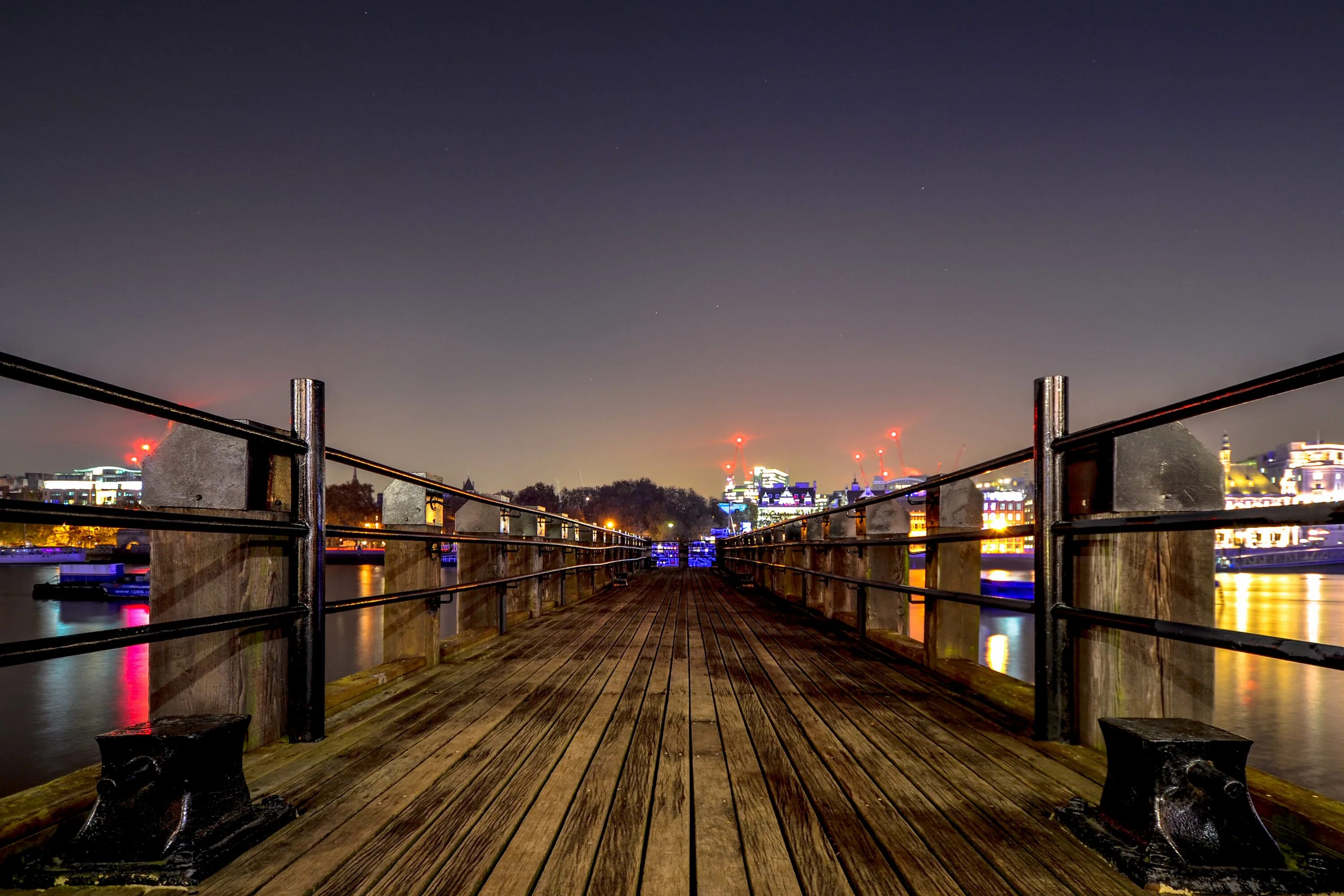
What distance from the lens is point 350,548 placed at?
9725 centimetres

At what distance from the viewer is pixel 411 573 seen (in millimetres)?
3516

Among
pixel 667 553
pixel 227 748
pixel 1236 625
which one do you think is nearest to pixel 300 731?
pixel 227 748

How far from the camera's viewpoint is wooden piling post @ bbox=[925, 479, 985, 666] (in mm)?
3555

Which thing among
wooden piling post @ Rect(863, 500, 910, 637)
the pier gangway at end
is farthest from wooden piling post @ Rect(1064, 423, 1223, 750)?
wooden piling post @ Rect(863, 500, 910, 637)

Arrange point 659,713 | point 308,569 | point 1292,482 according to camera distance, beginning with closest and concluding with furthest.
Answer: point 308,569 < point 659,713 < point 1292,482

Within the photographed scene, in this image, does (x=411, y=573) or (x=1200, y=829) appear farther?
(x=411, y=573)

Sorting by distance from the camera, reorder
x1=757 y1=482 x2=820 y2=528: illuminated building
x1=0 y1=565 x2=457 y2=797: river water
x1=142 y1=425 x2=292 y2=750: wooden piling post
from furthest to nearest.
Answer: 1. x1=757 y1=482 x2=820 y2=528: illuminated building
2. x1=0 y1=565 x2=457 y2=797: river water
3. x1=142 y1=425 x2=292 y2=750: wooden piling post

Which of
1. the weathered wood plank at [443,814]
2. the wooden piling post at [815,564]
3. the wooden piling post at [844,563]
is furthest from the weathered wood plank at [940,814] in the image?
the wooden piling post at [815,564]

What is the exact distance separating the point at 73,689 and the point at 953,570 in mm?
19990

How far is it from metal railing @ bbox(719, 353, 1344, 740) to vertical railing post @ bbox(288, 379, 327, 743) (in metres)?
2.38

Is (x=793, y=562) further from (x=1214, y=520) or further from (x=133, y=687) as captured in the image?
(x=133, y=687)

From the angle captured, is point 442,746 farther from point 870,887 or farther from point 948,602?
point 948,602

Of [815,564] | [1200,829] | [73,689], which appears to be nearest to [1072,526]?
[1200,829]

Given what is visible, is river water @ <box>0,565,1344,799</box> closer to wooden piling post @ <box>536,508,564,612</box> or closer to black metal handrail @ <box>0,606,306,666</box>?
black metal handrail @ <box>0,606,306,666</box>
